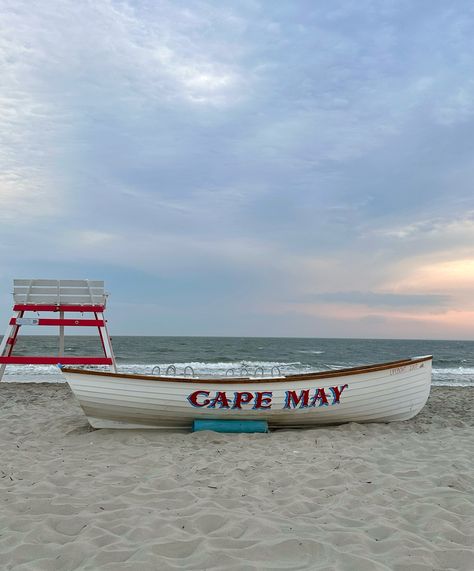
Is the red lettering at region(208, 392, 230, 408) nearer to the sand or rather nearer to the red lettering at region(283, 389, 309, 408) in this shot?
the sand

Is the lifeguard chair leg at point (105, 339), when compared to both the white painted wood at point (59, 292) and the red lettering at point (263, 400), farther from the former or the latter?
the red lettering at point (263, 400)

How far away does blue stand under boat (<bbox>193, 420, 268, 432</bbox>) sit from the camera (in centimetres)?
764

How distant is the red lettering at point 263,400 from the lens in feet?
24.8

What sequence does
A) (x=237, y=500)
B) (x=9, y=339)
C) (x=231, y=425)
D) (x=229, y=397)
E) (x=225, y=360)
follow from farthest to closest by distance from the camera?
(x=225, y=360) < (x=9, y=339) < (x=231, y=425) < (x=229, y=397) < (x=237, y=500)

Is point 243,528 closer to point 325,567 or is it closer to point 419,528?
point 325,567

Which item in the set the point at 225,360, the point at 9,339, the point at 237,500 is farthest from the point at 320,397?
the point at 225,360

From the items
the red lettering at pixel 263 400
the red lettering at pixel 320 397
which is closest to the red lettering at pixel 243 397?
the red lettering at pixel 263 400

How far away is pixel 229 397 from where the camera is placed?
7535 mm

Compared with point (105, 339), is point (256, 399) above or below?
below

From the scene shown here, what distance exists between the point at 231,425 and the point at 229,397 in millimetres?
522

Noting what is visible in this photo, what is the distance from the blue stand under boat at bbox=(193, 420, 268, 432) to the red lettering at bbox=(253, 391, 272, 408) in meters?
0.32

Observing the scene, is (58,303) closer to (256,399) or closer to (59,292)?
(59,292)

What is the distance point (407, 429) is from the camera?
8125mm

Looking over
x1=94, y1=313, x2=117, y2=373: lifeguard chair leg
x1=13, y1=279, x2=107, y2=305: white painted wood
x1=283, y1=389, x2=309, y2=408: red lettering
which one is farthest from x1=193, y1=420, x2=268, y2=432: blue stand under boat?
x1=13, y1=279, x2=107, y2=305: white painted wood
